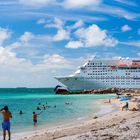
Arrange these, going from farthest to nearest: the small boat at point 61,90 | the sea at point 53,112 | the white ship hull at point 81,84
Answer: the white ship hull at point 81,84 < the small boat at point 61,90 < the sea at point 53,112

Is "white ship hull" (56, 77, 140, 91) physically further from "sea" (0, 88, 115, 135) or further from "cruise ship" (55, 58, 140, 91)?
"sea" (0, 88, 115, 135)

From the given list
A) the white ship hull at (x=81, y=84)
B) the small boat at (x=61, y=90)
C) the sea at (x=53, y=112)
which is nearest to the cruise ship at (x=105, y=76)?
the white ship hull at (x=81, y=84)

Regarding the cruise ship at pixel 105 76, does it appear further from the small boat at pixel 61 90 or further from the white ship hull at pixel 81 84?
the small boat at pixel 61 90

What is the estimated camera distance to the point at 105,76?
418 ft

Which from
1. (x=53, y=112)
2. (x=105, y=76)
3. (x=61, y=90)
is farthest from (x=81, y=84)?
(x=53, y=112)

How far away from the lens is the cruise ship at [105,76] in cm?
12462

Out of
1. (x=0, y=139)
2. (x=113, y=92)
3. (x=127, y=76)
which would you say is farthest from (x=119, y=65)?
(x=0, y=139)

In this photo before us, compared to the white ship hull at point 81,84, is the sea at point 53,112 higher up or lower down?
lower down

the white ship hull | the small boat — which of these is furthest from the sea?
the white ship hull

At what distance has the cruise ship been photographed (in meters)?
125

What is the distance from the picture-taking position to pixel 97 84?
127 m

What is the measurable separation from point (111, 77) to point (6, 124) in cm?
11182

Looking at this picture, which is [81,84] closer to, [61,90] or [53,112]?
[61,90]

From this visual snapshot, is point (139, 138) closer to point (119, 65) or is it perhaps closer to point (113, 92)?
point (113, 92)
